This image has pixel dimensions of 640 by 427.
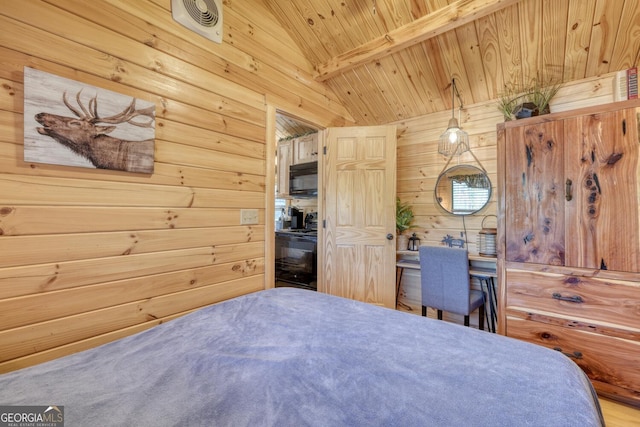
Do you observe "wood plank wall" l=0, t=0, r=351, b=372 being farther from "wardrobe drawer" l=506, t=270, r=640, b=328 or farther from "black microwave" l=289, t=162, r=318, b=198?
"wardrobe drawer" l=506, t=270, r=640, b=328

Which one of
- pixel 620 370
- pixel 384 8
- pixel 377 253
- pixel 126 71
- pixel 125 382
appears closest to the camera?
pixel 125 382

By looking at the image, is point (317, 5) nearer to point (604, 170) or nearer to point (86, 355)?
point (604, 170)

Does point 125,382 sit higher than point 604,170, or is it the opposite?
point 604,170

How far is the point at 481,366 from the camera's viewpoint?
88 cm

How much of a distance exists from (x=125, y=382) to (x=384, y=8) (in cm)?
265

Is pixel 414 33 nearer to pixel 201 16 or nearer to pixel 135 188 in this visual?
pixel 201 16

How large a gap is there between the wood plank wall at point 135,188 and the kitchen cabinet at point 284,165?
1.52 m

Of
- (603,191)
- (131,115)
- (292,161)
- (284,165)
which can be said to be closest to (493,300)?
(603,191)

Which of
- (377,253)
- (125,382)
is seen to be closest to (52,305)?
(125,382)

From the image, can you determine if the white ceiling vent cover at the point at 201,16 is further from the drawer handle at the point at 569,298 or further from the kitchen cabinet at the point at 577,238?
the drawer handle at the point at 569,298

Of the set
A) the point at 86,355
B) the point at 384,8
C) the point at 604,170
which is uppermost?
the point at 384,8

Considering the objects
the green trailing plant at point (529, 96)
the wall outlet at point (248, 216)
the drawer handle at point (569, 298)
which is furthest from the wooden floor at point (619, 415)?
the wall outlet at point (248, 216)

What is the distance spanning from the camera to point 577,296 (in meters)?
1.78

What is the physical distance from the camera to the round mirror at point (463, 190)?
8.98ft
